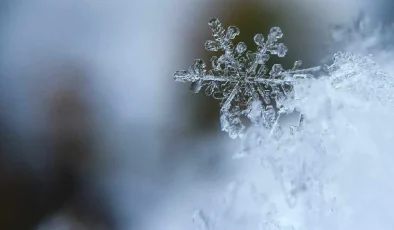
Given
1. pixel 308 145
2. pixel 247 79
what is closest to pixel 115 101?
pixel 247 79

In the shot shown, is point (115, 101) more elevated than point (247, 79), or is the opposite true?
point (247, 79)

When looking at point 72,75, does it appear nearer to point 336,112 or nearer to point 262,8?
point 262,8

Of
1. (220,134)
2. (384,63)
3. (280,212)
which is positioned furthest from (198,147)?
(384,63)

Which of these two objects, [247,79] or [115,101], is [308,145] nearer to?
[247,79]
